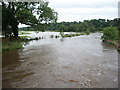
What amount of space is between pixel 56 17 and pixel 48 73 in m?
15.3

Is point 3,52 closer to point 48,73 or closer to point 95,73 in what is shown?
point 48,73

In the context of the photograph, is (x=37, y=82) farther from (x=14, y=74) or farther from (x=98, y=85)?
(x=98, y=85)

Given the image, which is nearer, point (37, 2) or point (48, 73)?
point (48, 73)

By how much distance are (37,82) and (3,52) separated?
25.7 feet

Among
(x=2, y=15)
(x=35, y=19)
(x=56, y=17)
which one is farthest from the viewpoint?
(x=56, y=17)

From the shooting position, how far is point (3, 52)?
10914 mm

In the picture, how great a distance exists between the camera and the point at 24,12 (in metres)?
15.6

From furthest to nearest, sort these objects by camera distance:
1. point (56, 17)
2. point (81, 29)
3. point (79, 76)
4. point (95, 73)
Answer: point (81, 29)
point (56, 17)
point (95, 73)
point (79, 76)

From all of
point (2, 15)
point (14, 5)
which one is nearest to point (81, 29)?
point (14, 5)

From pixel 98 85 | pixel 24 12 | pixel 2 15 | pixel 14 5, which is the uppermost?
pixel 14 5

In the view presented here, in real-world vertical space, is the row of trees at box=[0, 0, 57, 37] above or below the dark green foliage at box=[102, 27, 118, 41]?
above

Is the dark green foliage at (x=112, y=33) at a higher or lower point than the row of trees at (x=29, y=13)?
lower

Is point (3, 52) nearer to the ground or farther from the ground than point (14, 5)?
nearer to the ground

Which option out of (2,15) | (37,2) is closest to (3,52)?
(2,15)
